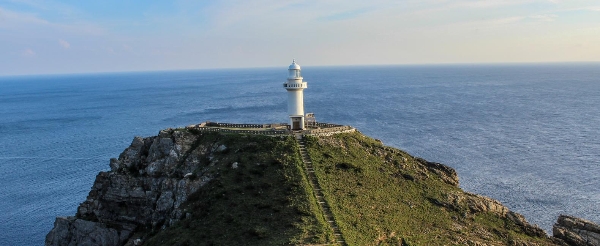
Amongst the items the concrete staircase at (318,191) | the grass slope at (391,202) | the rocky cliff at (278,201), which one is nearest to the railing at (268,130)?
the rocky cliff at (278,201)

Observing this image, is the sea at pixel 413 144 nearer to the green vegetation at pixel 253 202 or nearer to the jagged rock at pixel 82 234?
the jagged rock at pixel 82 234

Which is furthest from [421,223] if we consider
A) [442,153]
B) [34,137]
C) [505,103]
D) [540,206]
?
[505,103]

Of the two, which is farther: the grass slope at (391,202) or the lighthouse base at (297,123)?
the lighthouse base at (297,123)

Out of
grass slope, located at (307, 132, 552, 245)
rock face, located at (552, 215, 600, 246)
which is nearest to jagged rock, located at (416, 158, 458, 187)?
grass slope, located at (307, 132, 552, 245)

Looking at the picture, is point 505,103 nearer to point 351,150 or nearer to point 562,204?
point 562,204

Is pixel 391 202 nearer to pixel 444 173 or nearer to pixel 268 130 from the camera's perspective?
pixel 444 173

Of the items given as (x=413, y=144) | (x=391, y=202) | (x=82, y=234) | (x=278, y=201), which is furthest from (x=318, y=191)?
(x=413, y=144)
